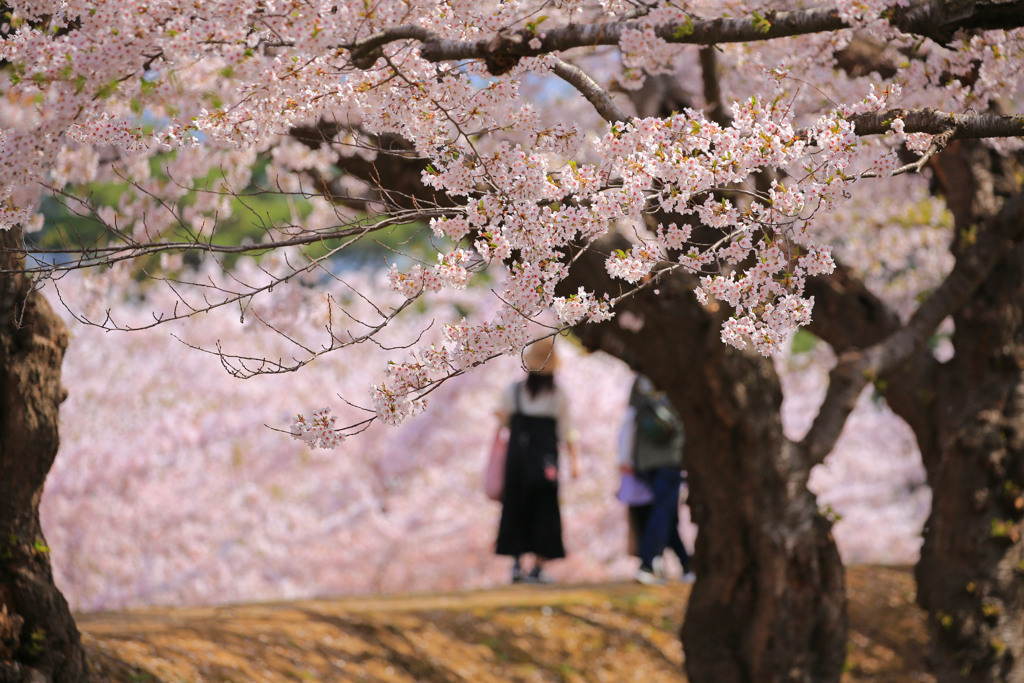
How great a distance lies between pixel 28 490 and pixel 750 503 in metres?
3.18

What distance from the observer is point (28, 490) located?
11.2 ft

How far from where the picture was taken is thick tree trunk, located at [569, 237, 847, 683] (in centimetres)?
473

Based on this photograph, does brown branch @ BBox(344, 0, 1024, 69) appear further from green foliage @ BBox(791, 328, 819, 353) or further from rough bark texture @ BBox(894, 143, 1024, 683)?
green foliage @ BBox(791, 328, 819, 353)

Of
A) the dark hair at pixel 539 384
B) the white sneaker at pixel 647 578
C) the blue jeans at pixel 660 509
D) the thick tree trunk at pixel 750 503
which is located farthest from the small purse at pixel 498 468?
the thick tree trunk at pixel 750 503

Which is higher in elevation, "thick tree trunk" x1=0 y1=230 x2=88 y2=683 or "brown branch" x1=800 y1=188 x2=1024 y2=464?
"brown branch" x1=800 y1=188 x2=1024 y2=464

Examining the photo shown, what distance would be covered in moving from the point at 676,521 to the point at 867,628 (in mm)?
1517

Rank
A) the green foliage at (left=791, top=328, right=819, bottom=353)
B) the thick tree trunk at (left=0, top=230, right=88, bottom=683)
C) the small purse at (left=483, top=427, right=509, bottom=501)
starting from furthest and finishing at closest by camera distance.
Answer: the green foliage at (left=791, top=328, right=819, bottom=353) < the small purse at (left=483, top=427, right=509, bottom=501) < the thick tree trunk at (left=0, top=230, right=88, bottom=683)

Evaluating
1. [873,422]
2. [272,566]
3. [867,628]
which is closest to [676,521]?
[867,628]

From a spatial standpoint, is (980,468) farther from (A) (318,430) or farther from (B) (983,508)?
(A) (318,430)

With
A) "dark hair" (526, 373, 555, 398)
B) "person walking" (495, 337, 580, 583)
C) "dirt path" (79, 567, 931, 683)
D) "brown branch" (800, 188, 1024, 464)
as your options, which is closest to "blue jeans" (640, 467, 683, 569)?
"dirt path" (79, 567, 931, 683)

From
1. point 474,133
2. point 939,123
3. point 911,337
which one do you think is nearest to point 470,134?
point 474,133

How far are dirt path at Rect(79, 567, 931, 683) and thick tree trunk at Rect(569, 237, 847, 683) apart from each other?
126cm

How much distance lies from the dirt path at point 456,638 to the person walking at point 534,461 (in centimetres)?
35

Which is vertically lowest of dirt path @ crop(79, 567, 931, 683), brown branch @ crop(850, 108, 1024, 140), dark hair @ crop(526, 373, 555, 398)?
dirt path @ crop(79, 567, 931, 683)
